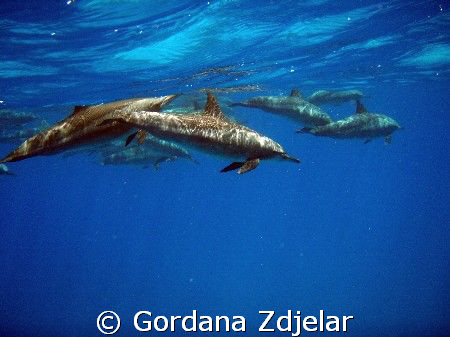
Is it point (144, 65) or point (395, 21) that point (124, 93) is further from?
point (395, 21)

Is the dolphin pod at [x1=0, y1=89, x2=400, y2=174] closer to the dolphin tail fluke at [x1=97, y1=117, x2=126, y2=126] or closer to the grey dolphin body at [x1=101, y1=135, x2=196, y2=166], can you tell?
the dolphin tail fluke at [x1=97, y1=117, x2=126, y2=126]

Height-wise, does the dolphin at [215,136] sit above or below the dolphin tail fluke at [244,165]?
above

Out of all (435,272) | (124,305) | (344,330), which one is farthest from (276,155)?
(435,272)

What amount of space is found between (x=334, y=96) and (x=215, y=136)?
56.5ft

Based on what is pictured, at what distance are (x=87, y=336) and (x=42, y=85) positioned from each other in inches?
857

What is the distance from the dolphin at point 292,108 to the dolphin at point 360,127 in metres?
0.72

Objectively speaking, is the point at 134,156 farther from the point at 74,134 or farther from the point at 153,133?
the point at 74,134

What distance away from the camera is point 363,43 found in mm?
21547

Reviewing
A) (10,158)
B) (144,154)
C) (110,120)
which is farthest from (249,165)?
(144,154)

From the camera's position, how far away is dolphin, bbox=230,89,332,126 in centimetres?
1478

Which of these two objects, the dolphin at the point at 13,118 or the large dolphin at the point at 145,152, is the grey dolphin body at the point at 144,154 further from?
the dolphin at the point at 13,118

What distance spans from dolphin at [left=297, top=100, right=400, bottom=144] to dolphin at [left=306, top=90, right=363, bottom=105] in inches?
241

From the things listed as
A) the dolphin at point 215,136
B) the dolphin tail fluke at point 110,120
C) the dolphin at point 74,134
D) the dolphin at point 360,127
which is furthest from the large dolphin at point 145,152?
the dolphin tail fluke at point 110,120

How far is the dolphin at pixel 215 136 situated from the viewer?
6.12m
